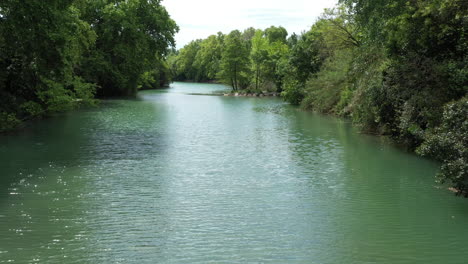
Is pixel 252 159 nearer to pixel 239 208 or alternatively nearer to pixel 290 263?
pixel 239 208

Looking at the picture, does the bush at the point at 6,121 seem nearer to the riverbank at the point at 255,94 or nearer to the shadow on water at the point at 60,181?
the shadow on water at the point at 60,181

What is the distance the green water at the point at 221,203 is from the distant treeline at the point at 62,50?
367cm

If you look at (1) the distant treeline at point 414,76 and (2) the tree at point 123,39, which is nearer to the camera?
(1) the distant treeline at point 414,76

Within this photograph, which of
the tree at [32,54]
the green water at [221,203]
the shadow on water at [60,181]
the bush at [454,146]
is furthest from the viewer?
the tree at [32,54]

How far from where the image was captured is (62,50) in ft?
65.6

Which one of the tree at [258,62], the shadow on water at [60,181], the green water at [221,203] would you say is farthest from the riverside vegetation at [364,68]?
the tree at [258,62]

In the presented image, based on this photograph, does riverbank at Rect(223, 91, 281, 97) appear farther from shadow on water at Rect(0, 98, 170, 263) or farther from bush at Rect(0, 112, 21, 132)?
bush at Rect(0, 112, 21, 132)

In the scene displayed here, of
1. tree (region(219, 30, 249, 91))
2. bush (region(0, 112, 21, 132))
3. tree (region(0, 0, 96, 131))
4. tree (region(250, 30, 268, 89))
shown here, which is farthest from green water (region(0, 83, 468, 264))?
tree (region(219, 30, 249, 91))

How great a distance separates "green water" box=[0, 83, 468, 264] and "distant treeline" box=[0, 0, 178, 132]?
12.0 ft

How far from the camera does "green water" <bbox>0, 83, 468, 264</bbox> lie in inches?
310

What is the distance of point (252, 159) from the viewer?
16.2 metres

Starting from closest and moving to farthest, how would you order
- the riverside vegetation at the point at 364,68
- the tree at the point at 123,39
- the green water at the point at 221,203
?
the green water at the point at 221,203, the riverside vegetation at the point at 364,68, the tree at the point at 123,39

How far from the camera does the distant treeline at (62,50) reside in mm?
17891

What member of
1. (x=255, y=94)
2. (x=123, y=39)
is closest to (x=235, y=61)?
(x=255, y=94)
